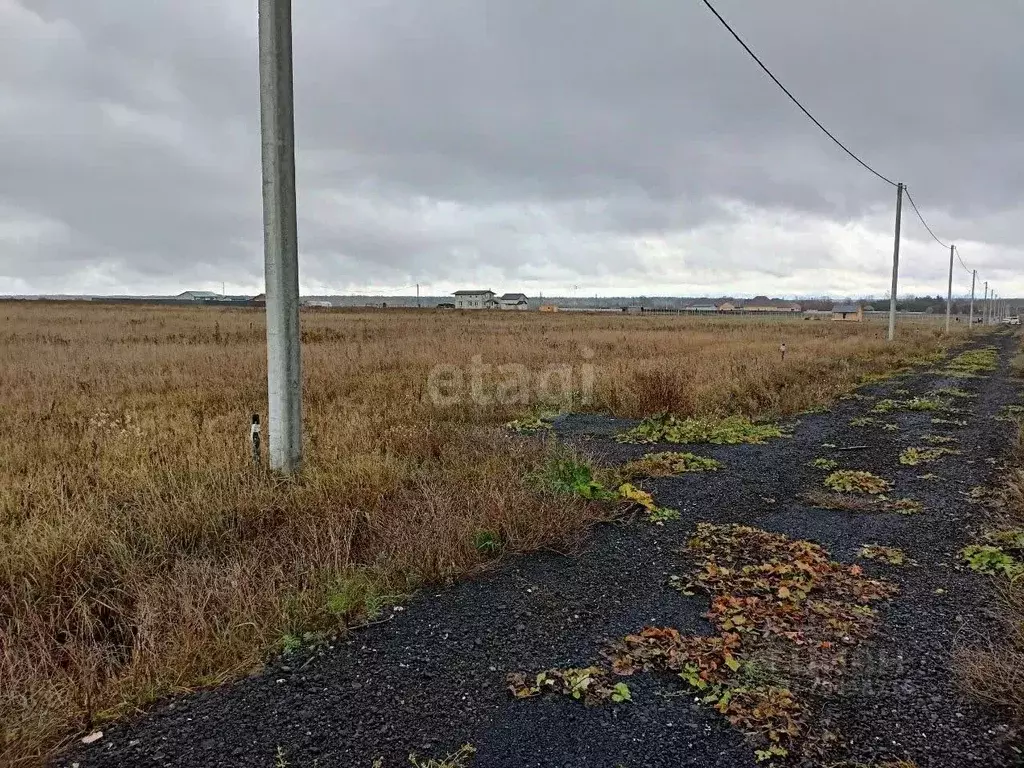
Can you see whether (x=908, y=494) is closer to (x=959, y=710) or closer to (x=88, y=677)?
(x=959, y=710)

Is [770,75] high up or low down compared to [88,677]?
up

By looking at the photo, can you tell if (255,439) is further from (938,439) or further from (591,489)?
(938,439)

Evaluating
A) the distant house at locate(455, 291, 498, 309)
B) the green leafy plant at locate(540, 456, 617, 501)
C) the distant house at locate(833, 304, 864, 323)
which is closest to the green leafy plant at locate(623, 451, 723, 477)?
the green leafy plant at locate(540, 456, 617, 501)

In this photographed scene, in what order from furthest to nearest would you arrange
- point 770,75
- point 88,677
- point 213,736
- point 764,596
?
1. point 770,75
2. point 764,596
3. point 88,677
4. point 213,736

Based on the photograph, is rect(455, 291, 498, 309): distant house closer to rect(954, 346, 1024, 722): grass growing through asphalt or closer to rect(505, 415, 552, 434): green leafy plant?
rect(505, 415, 552, 434): green leafy plant

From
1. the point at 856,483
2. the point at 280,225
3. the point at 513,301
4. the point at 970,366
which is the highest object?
the point at 513,301

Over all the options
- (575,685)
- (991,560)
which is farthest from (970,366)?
(575,685)

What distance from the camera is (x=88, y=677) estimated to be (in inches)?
115

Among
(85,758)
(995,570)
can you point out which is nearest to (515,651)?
(85,758)

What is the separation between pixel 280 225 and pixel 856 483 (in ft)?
20.8

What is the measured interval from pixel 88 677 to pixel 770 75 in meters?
12.0

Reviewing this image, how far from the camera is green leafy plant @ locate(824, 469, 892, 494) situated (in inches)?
243

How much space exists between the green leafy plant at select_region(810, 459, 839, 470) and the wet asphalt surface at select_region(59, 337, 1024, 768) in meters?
2.08

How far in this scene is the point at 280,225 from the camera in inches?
218
